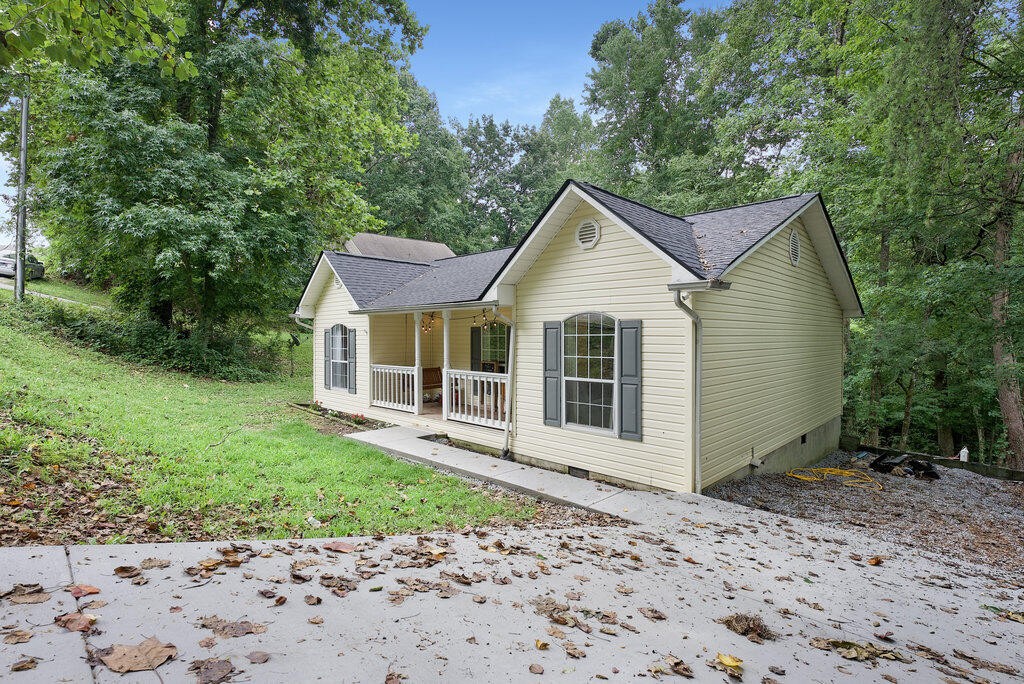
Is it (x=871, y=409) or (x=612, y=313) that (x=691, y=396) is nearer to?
(x=612, y=313)

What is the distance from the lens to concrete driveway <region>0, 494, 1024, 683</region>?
8.29ft

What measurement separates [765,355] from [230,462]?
8701mm

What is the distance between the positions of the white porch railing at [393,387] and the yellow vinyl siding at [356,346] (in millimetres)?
177

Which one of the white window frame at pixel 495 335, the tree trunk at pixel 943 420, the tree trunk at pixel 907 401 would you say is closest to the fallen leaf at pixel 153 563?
the white window frame at pixel 495 335

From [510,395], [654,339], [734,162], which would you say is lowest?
[510,395]

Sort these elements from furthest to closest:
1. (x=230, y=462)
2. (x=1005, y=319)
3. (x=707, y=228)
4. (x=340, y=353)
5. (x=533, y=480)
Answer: (x=340, y=353), (x=1005, y=319), (x=707, y=228), (x=533, y=480), (x=230, y=462)

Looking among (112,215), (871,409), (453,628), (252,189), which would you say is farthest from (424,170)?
(453,628)

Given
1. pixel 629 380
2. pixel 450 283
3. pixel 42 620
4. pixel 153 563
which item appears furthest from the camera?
pixel 450 283

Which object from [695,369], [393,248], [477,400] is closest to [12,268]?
[393,248]

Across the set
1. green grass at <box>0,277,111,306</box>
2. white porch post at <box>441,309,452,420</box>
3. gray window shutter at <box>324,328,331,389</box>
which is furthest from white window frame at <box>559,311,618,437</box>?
green grass at <box>0,277,111,306</box>

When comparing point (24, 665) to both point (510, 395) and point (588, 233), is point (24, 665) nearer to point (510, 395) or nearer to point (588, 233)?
point (510, 395)

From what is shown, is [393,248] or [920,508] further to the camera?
[393,248]

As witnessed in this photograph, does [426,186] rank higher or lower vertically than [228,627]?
higher

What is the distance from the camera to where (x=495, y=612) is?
3.24 metres
